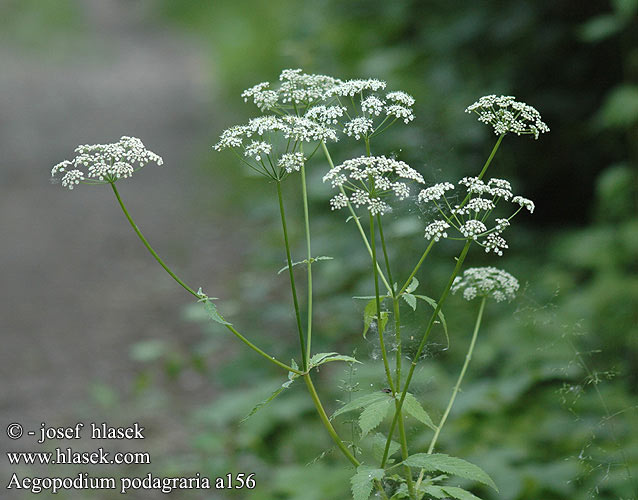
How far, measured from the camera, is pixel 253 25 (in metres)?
12.4

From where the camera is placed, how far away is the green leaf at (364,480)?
1333mm

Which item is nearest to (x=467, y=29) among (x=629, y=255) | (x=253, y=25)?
(x=629, y=255)

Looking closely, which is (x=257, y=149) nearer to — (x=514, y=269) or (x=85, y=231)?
(x=514, y=269)

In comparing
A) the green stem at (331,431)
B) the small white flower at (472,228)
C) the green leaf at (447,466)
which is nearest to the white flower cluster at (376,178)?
the small white flower at (472,228)

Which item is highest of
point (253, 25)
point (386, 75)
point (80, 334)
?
point (253, 25)

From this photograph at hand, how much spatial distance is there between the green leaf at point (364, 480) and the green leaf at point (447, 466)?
0.07 m

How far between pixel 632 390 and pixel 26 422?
3.32 meters

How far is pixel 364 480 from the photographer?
1372 mm

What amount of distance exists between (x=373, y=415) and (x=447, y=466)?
19 centimetres

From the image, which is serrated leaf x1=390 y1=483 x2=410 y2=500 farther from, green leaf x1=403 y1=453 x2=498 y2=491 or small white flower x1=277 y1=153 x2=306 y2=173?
small white flower x1=277 y1=153 x2=306 y2=173

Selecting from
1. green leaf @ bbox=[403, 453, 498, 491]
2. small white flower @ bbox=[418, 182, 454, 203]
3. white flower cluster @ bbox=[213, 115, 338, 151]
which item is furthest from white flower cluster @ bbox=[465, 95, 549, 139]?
green leaf @ bbox=[403, 453, 498, 491]

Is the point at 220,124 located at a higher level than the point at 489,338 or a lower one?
higher

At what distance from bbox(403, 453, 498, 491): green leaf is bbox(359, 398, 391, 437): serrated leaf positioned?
0.10 metres

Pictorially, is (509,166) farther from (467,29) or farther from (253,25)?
(253,25)
